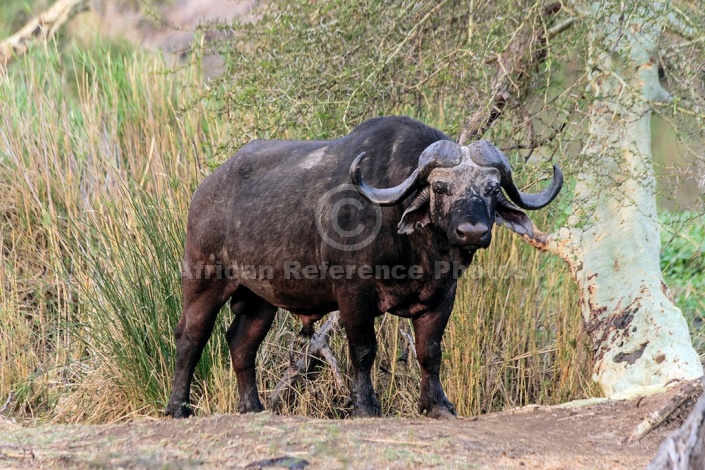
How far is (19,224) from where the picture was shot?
9.05m

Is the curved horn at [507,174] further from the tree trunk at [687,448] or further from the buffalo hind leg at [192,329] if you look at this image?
the tree trunk at [687,448]

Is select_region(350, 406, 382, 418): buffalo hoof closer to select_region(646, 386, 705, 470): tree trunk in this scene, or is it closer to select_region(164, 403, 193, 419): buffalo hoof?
select_region(164, 403, 193, 419): buffalo hoof

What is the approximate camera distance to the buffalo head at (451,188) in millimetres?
5477

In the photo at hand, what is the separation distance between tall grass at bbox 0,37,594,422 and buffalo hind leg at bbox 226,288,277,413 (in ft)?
1.22

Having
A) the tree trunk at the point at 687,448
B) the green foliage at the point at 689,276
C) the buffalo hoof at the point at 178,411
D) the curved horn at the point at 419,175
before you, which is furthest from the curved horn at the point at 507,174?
the green foliage at the point at 689,276

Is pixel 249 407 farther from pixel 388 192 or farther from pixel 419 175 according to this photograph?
pixel 419 175

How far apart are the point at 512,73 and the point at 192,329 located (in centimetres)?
306

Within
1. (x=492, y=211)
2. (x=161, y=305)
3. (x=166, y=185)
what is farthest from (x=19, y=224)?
(x=492, y=211)

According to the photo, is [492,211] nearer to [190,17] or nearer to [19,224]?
[19,224]

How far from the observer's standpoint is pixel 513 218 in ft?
19.0

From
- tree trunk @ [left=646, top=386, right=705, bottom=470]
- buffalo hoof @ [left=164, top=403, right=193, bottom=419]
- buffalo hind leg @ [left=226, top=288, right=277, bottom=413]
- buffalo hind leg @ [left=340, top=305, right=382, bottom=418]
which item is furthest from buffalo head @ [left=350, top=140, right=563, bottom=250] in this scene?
buffalo hoof @ [left=164, top=403, right=193, bottom=419]

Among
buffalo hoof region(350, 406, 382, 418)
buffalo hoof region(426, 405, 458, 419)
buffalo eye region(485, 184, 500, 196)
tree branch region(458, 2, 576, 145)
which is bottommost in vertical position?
buffalo hoof region(426, 405, 458, 419)

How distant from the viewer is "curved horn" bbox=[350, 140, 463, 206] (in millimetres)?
5574

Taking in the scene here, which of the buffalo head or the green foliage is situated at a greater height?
the buffalo head
